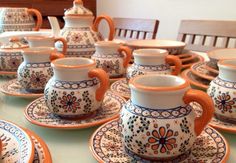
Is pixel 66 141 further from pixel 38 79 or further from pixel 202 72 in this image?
pixel 202 72

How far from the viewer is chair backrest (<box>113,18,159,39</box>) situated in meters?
1.51

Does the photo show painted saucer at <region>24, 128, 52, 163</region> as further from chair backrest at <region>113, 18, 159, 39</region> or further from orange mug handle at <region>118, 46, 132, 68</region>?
chair backrest at <region>113, 18, 159, 39</region>

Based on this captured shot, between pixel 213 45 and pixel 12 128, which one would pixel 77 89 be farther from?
pixel 213 45

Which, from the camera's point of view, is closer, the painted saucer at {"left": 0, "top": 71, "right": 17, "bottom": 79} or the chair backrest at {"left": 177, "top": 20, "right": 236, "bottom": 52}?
the painted saucer at {"left": 0, "top": 71, "right": 17, "bottom": 79}

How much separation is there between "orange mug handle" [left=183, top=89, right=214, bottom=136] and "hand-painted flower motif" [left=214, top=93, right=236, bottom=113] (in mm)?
108

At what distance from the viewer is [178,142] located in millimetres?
362

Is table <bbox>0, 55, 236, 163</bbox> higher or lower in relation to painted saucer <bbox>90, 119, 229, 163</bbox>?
lower

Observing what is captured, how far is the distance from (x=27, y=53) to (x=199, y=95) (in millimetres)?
390

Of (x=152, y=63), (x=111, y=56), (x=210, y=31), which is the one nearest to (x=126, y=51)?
(x=111, y=56)

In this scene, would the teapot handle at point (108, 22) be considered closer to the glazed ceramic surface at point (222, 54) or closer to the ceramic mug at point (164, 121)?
the glazed ceramic surface at point (222, 54)

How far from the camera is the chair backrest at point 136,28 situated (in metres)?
1.51

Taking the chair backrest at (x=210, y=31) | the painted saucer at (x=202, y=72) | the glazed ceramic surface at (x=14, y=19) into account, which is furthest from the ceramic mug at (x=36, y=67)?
the chair backrest at (x=210, y=31)

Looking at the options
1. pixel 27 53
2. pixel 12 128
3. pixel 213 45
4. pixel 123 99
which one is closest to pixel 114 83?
pixel 123 99

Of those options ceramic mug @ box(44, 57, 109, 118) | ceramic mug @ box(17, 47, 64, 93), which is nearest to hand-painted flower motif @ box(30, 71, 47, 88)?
ceramic mug @ box(17, 47, 64, 93)
